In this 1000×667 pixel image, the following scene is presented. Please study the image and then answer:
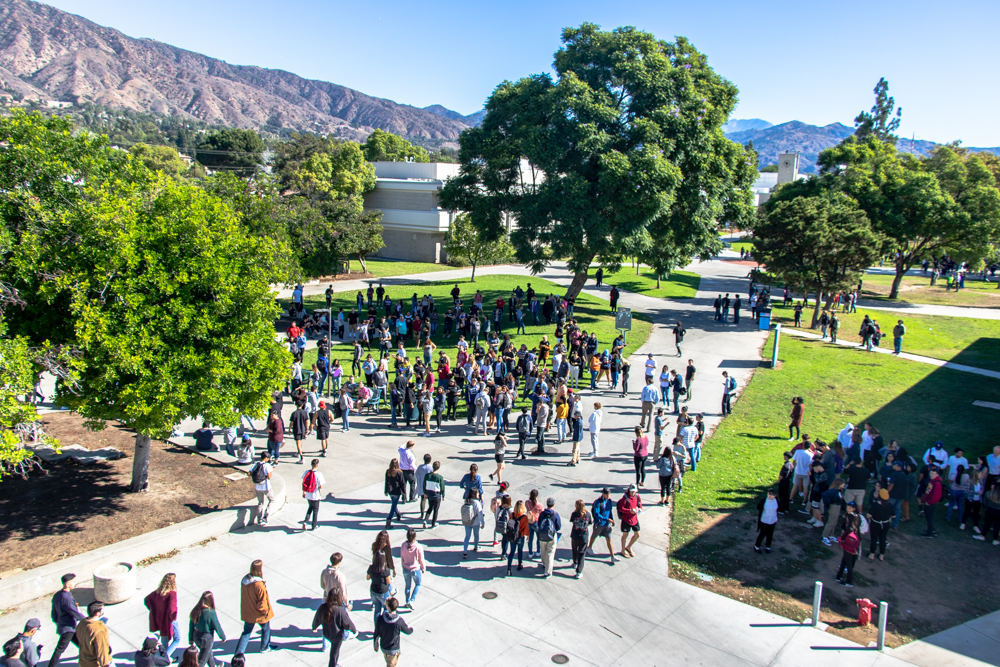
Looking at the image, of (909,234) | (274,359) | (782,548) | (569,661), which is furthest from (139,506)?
(909,234)

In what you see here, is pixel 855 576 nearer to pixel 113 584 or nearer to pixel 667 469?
pixel 667 469

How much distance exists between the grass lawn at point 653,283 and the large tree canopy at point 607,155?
9.62 metres

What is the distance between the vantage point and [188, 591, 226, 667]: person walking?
7551 mm

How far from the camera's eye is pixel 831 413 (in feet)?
67.3

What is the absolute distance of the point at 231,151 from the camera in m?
105

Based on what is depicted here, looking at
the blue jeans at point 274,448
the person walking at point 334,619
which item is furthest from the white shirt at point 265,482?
the person walking at point 334,619

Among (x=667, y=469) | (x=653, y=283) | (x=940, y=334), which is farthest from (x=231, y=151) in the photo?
(x=667, y=469)

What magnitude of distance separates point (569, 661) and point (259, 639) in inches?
165

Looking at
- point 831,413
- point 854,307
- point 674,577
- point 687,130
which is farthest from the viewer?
point 854,307

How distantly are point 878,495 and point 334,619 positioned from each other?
32.9 feet

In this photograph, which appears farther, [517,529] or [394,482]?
[394,482]

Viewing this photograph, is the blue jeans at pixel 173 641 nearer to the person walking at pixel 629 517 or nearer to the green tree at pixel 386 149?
the person walking at pixel 629 517

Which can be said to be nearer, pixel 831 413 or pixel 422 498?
pixel 422 498

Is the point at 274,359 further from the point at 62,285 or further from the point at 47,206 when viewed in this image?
the point at 47,206
